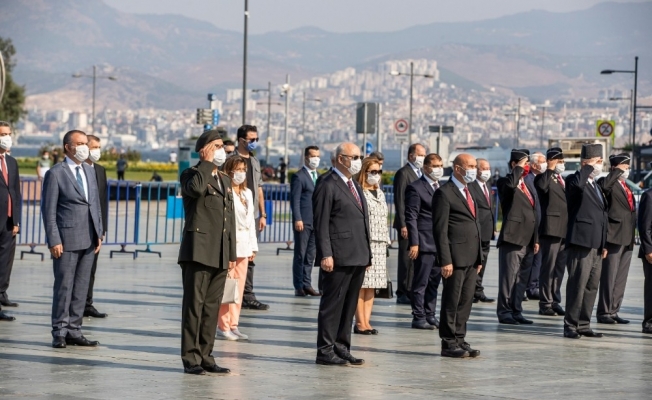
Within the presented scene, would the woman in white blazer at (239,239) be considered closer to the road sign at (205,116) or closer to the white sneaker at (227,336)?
the white sneaker at (227,336)

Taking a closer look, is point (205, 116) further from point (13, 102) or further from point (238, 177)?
point (13, 102)

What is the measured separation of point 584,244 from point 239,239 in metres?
3.34

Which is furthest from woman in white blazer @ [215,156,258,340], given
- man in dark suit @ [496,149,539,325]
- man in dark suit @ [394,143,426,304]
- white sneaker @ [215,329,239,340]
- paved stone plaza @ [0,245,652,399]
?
man in dark suit @ [496,149,539,325]

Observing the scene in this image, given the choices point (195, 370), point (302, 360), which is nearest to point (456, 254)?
point (302, 360)

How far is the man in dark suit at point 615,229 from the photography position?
1418 centimetres

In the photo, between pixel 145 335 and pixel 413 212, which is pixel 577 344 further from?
pixel 145 335

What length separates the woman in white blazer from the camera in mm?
12484

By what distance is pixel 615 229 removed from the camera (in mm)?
14453

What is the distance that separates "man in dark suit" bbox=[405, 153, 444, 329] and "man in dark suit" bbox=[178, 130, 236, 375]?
372 cm

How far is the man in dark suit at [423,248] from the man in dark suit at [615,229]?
5.80 ft

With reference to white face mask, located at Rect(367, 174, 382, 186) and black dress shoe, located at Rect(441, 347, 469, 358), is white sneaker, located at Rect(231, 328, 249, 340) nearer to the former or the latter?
white face mask, located at Rect(367, 174, 382, 186)

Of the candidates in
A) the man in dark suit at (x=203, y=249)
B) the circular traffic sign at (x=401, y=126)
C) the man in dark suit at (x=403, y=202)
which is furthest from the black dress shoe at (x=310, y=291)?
the circular traffic sign at (x=401, y=126)

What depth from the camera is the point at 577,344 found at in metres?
13.0

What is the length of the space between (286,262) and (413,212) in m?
9.46
